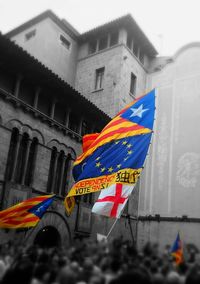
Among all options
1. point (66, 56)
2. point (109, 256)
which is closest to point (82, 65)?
point (66, 56)

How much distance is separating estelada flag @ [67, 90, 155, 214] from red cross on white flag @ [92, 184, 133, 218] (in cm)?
16

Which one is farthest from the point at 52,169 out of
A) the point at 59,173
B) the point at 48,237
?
the point at 48,237

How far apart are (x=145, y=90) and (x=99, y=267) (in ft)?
67.9

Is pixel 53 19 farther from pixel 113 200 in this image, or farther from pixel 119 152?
pixel 113 200

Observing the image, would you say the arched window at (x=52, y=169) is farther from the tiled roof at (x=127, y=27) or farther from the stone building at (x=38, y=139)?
the tiled roof at (x=127, y=27)

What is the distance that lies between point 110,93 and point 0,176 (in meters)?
11.0

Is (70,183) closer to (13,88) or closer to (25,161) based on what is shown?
(25,161)

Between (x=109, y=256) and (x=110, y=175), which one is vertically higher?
(x=110, y=175)

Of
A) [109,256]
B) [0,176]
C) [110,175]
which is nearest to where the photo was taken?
[109,256]

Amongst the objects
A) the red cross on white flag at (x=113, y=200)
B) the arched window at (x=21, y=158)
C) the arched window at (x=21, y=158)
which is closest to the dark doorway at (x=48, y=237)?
the arched window at (x=21, y=158)

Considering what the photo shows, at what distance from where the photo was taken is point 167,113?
23.6 meters

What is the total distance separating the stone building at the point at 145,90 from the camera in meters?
21.4

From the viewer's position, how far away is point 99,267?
6.40 meters

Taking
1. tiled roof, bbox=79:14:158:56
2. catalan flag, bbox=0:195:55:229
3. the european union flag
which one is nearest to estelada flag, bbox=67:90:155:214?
the european union flag
